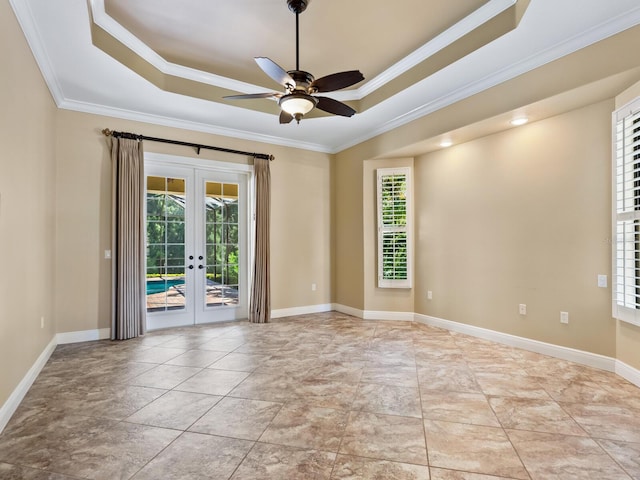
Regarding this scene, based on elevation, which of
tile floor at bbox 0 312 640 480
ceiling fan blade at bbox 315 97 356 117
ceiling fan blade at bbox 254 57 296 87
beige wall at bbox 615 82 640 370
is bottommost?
tile floor at bbox 0 312 640 480

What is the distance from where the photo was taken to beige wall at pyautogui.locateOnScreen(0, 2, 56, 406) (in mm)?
2525

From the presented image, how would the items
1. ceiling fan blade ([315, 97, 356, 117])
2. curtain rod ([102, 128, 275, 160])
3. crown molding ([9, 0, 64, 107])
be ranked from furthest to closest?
1. curtain rod ([102, 128, 275, 160])
2. ceiling fan blade ([315, 97, 356, 117])
3. crown molding ([9, 0, 64, 107])

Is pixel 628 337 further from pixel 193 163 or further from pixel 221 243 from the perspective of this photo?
pixel 193 163

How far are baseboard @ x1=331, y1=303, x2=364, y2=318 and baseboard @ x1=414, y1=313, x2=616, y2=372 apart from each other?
1161 millimetres

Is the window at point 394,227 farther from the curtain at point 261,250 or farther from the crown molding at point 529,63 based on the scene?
the curtain at point 261,250

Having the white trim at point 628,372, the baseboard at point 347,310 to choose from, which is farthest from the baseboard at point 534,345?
the baseboard at point 347,310

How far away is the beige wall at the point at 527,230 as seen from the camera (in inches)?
141

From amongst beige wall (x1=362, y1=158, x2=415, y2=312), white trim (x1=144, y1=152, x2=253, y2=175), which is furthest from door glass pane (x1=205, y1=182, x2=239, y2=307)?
beige wall (x1=362, y1=158, x2=415, y2=312)

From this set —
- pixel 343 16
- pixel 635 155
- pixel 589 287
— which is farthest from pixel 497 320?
pixel 343 16

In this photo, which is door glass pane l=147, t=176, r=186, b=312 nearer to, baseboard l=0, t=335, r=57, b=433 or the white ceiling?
the white ceiling

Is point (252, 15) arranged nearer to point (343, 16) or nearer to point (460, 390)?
point (343, 16)

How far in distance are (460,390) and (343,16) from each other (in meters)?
3.62

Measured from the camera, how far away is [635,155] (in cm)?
309

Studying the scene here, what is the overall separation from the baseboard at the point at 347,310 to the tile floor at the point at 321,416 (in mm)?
1830
